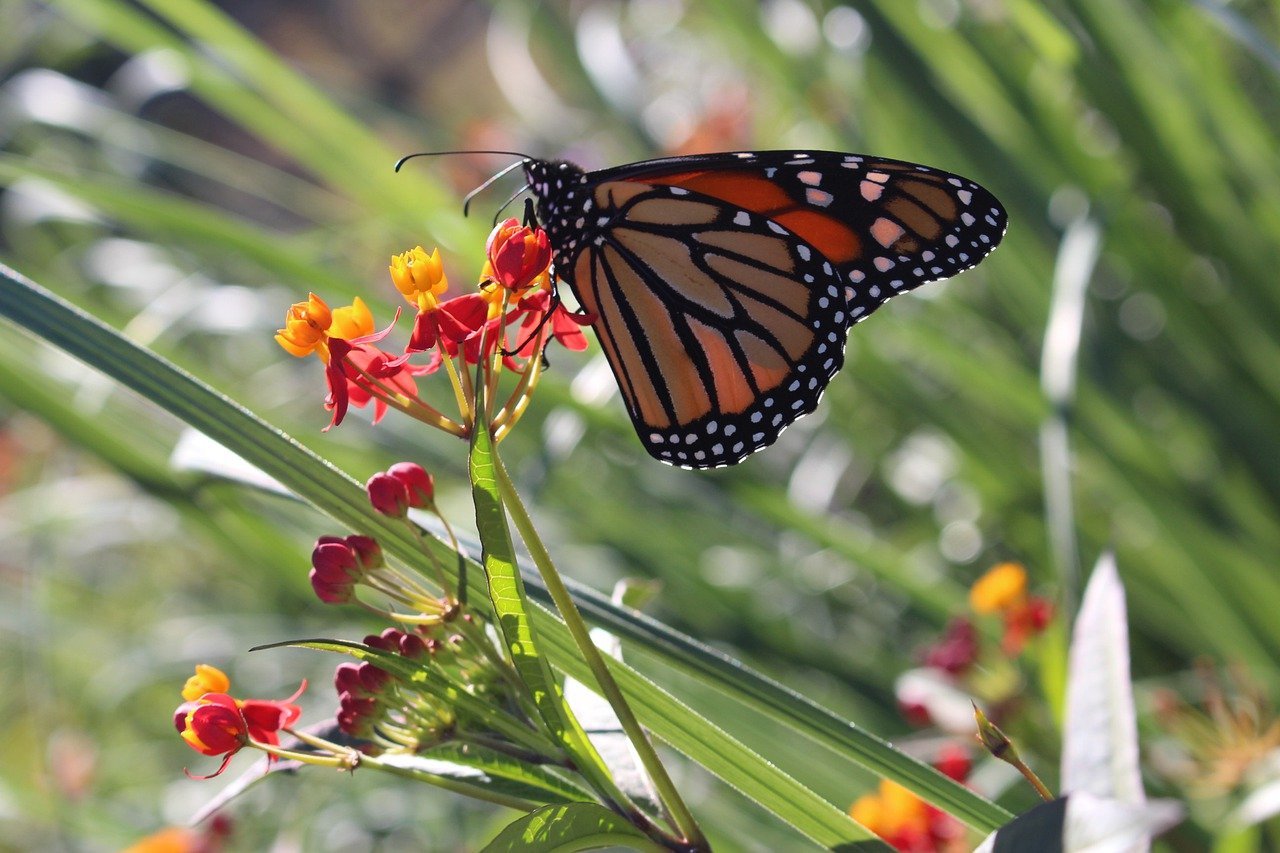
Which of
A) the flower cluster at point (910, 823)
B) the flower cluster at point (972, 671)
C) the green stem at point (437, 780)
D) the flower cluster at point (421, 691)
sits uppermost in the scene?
the flower cluster at point (421, 691)

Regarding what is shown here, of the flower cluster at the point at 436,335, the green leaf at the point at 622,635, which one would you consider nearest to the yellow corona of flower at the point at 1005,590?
the green leaf at the point at 622,635

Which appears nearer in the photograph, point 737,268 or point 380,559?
point 380,559

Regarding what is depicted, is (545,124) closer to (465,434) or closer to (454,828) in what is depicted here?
(454,828)

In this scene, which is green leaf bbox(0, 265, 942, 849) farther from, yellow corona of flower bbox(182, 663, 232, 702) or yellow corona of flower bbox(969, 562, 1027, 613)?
yellow corona of flower bbox(969, 562, 1027, 613)

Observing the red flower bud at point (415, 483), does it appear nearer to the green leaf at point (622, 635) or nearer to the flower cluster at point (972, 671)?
the green leaf at point (622, 635)

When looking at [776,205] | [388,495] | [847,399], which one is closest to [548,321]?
[388,495]

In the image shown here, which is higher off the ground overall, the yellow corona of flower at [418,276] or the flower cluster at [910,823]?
the yellow corona of flower at [418,276]

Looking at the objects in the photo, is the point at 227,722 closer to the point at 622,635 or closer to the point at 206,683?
the point at 206,683

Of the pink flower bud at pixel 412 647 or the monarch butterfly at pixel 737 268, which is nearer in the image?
the pink flower bud at pixel 412 647
